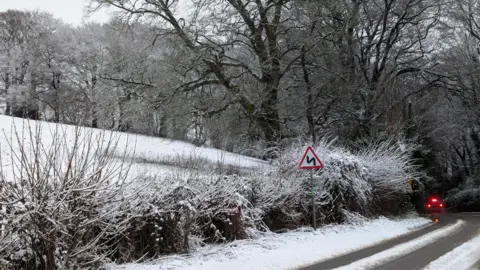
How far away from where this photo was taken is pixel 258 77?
21.8m

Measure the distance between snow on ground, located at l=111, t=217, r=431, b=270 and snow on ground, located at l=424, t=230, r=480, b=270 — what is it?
219 cm

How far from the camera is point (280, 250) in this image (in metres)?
10.4

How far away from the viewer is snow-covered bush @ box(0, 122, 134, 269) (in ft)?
20.5

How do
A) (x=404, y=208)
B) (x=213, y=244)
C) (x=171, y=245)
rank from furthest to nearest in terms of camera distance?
(x=404, y=208) < (x=213, y=244) < (x=171, y=245)

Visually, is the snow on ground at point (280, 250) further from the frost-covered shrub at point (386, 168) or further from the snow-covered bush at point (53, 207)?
the frost-covered shrub at point (386, 168)

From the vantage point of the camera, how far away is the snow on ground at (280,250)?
8.59 metres

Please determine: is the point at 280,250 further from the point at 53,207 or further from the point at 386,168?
the point at 386,168

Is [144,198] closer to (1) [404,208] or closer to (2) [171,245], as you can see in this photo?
(2) [171,245]

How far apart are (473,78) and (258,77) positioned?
17741 millimetres

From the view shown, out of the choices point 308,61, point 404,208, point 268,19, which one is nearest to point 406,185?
point 404,208

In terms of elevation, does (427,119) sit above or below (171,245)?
above

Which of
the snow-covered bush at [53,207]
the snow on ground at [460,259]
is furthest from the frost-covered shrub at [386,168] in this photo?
the snow-covered bush at [53,207]

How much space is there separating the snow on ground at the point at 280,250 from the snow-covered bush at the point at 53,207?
1.20 m

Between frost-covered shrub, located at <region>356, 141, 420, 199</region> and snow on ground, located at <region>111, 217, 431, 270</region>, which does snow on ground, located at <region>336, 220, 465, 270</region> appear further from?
frost-covered shrub, located at <region>356, 141, 420, 199</region>
